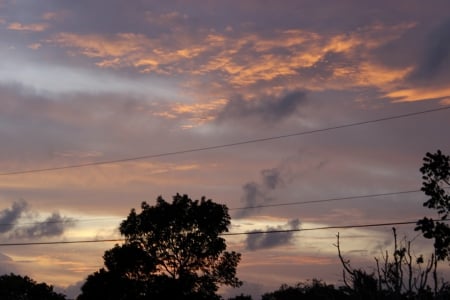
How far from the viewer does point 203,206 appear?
79438mm

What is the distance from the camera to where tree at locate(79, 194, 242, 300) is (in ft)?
252

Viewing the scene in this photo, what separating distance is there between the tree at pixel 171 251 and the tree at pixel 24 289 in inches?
1798

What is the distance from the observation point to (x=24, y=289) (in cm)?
12288

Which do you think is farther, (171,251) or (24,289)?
(24,289)

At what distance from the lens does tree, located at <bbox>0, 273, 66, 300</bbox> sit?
395 ft

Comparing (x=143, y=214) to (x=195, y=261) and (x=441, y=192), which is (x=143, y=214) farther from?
(x=441, y=192)

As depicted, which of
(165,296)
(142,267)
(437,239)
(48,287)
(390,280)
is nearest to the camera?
(390,280)

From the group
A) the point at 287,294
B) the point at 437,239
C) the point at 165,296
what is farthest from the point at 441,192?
the point at 287,294

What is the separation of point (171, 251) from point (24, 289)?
54.8 meters

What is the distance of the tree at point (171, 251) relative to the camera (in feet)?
252

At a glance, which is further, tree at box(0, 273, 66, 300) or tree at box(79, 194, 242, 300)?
tree at box(0, 273, 66, 300)

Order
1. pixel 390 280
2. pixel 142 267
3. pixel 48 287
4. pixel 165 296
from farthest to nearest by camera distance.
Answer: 1. pixel 48 287
2. pixel 142 267
3. pixel 165 296
4. pixel 390 280

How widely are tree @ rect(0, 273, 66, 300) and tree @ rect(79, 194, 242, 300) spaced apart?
45681 mm

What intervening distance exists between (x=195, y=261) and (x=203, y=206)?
6243 mm
